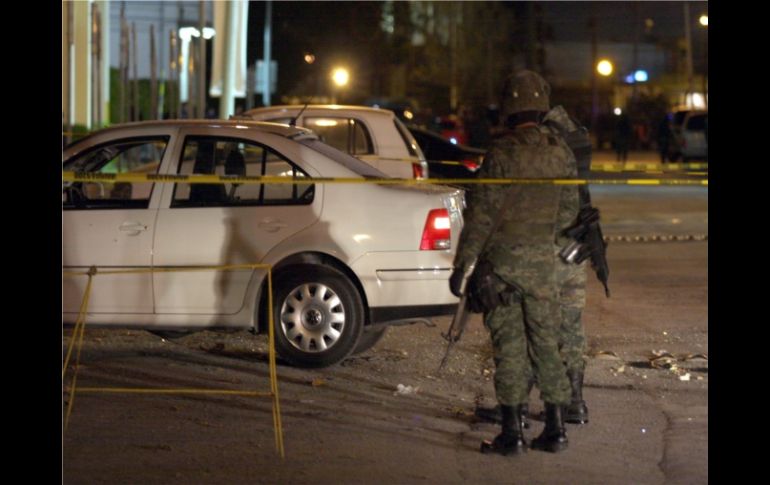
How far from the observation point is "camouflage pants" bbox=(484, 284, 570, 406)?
6109mm

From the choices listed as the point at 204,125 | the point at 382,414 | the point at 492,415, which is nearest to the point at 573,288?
the point at 492,415

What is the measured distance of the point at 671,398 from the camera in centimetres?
752

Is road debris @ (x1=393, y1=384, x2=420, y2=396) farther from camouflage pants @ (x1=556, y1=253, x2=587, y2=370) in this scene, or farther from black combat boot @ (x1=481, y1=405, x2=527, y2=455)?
black combat boot @ (x1=481, y1=405, x2=527, y2=455)

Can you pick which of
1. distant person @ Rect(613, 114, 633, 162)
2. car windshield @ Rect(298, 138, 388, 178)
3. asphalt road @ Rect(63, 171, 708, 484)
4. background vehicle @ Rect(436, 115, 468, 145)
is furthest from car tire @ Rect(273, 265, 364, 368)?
distant person @ Rect(613, 114, 633, 162)

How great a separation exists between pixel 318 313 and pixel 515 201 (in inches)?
87.3

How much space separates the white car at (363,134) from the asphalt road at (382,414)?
2.82 metres

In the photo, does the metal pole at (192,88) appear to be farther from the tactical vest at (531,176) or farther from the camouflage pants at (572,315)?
the tactical vest at (531,176)

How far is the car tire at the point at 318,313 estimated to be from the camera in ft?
25.9

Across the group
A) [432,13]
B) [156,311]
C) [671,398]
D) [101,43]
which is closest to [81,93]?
[101,43]

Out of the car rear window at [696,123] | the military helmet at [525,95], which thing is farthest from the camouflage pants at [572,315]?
the car rear window at [696,123]

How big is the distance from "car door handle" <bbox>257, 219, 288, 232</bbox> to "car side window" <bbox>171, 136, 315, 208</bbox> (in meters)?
0.15

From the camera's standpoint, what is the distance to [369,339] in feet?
29.8
